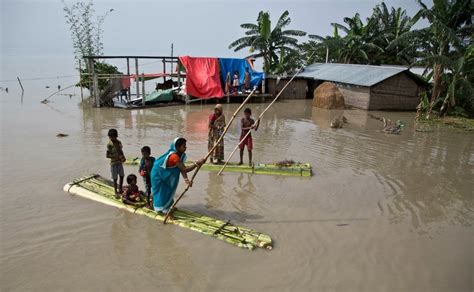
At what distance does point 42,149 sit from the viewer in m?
9.05

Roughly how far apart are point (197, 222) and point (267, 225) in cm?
102

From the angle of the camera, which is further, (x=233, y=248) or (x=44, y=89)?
(x=44, y=89)

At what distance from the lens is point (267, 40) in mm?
21406

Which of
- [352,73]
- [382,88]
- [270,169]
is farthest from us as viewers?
[352,73]

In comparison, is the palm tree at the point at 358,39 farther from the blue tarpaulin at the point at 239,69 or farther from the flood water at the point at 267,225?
the flood water at the point at 267,225

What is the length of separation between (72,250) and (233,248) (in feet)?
6.43

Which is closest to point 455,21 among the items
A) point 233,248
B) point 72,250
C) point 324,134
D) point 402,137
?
point 402,137

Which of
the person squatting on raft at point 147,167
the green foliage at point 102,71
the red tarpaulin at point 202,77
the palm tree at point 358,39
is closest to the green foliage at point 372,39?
the palm tree at point 358,39

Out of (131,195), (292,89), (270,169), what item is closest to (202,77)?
(292,89)

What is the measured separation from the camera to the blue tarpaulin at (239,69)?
59.2 ft

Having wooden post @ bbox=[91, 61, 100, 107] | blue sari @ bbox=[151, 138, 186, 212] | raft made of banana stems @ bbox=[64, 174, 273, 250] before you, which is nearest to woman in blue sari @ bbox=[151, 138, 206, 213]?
blue sari @ bbox=[151, 138, 186, 212]

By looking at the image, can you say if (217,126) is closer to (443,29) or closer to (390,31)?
(443,29)

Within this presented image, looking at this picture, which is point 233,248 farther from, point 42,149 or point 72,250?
point 42,149

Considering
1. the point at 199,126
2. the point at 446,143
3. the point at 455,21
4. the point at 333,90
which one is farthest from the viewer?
the point at 333,90
